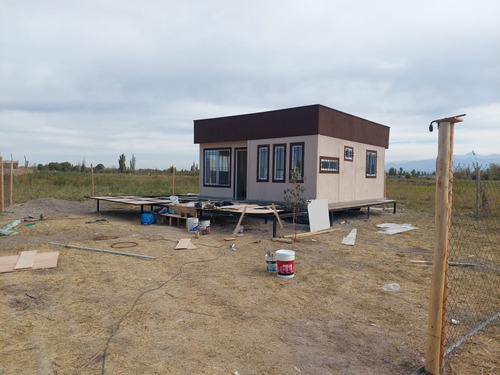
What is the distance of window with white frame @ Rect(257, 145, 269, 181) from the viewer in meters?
12.6

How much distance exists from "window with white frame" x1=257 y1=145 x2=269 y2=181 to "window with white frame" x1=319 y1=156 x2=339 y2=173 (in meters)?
2.01

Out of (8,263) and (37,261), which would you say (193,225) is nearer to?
(37,261)

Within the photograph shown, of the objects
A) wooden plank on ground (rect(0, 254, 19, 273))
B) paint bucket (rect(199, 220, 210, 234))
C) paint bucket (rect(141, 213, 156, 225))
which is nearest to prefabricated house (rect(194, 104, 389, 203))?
paint bucket (rect(199, 220, 210, 234))

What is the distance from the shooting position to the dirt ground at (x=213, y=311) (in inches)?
124

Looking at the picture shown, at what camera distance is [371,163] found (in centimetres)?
1466

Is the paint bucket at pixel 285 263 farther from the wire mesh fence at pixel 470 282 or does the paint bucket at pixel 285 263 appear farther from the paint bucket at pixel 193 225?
the paint bucket at pixel 193 225

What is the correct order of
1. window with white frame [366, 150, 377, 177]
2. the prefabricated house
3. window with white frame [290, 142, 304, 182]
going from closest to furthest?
the prefabricated house → window with white frame [290, 142, 304, 182] → window with white frame [366, 150, 377, 177]

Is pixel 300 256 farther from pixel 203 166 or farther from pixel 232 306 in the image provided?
pixel 203 166

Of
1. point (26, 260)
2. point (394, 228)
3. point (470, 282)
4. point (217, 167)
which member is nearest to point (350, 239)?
point (394, 228)

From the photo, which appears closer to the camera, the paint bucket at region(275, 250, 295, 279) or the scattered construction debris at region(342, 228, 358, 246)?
the paint bucket at region(275, 250, 295, 279)

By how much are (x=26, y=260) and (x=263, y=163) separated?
8.09 m

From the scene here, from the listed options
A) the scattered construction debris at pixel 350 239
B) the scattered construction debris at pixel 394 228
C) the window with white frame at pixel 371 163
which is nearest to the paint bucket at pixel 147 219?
the scattered construction debris at pixel 350 239

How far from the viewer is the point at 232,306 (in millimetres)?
4488

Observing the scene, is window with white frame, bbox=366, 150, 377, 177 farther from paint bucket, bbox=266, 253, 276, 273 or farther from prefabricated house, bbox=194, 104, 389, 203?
paint bucket, bbox=266, 253, 276, 273
